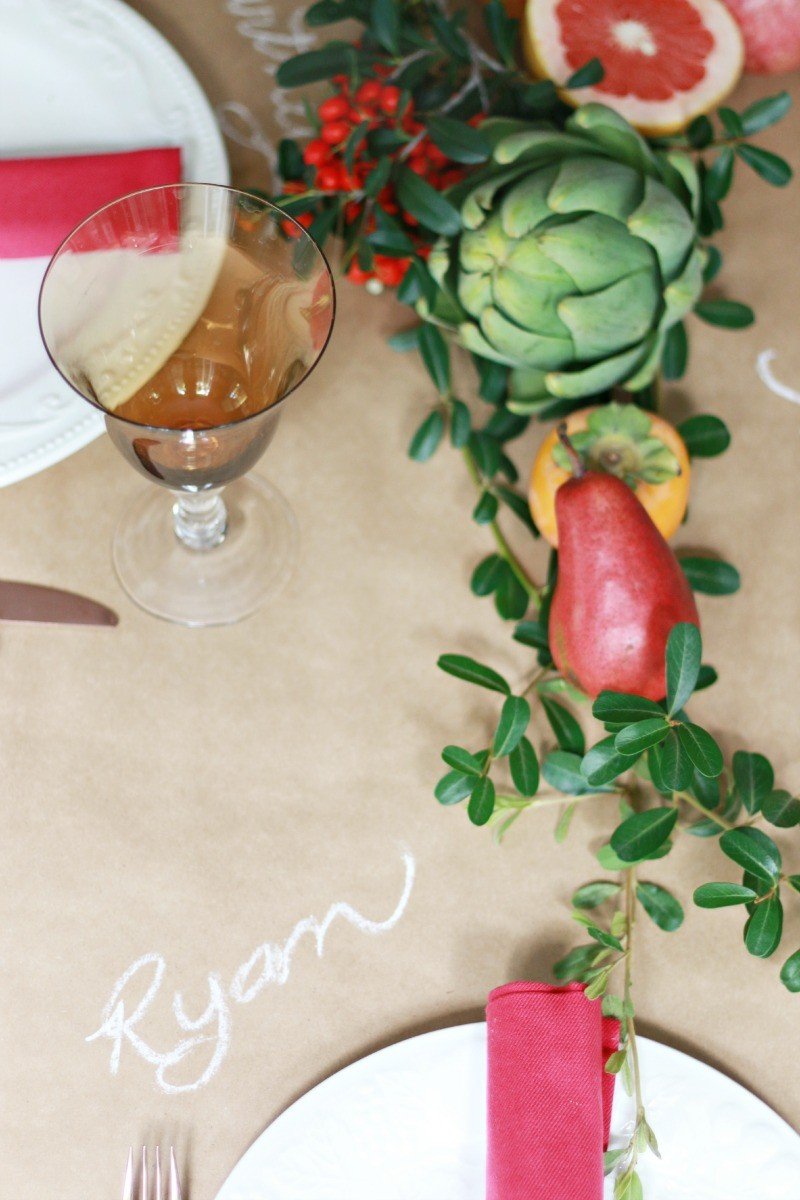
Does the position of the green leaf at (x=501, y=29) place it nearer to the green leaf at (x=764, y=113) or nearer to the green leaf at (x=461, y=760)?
the green leaf at (x=764, y=113)

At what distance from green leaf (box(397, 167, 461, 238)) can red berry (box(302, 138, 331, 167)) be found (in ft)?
0.29

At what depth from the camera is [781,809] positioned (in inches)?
24.0

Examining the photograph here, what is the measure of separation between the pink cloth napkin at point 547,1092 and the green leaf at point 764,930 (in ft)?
0.28

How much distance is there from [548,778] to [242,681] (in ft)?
0.63

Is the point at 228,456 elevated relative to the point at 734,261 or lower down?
lower down

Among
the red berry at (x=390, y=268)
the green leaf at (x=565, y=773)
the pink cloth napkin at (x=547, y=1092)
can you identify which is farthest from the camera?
the red berry at (x=390, y=268)

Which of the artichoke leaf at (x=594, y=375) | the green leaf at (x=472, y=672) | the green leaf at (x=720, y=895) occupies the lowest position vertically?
the green leaf at (x=720, y=895)

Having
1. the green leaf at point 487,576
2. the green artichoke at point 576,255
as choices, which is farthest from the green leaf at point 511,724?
the green artichoke at point 576,255

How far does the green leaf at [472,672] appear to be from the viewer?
2.10 ft

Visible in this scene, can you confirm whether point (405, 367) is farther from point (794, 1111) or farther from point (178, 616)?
point (794, 1111)

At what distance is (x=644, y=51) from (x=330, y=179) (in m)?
0.26

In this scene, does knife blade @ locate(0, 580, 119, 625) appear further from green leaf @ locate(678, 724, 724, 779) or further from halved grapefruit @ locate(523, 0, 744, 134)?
halved grapefruit @ locate(523, 0, 744, 134)

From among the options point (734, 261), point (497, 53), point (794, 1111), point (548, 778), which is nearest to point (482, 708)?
point (548, 778)

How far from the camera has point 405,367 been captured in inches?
30.4
